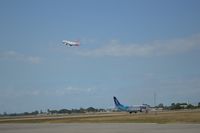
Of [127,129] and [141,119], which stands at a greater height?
[141,119]

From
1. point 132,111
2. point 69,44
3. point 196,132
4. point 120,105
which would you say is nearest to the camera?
point 196,132

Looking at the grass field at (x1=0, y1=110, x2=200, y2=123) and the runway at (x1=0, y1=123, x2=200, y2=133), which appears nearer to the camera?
the runway at (x1=0, y1=123, x2=200, y2=133)

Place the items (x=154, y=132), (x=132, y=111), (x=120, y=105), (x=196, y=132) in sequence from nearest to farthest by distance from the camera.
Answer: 1. (x=196, y=132)
2. (x=154, y=132)
3. (x=132, y=111)
4. (x=120, y=105)

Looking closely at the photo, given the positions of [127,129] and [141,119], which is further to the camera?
[141,119]

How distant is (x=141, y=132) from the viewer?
39000 millimetres

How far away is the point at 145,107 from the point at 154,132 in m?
122

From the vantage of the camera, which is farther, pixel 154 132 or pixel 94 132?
pixel 94 132

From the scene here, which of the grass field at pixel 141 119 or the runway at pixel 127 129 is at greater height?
the grass field at pixel 141 119

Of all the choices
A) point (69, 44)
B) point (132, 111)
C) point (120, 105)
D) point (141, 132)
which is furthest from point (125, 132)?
point (120, 105)

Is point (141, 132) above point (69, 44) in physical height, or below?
below

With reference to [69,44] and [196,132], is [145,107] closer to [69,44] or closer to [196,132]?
[69,44]

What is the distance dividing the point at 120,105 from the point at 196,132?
144 meters

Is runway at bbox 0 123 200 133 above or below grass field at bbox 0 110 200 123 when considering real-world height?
below

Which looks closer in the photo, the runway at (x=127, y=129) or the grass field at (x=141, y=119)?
the runway at (x=127, y=129)
